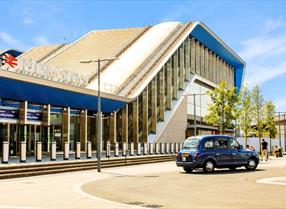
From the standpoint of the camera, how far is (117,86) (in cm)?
4647

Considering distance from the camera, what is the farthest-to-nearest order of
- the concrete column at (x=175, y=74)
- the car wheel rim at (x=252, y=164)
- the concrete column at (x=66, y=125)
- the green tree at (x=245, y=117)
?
1. the concrete column at (x=175, y=74)
2. the green tree at (x=245, y=117)
3. the concrete column at (x=66, y=125)
4. the car wheel rim at (x=252, y=164)

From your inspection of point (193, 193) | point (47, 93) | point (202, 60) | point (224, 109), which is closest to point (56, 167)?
point (47, 93)

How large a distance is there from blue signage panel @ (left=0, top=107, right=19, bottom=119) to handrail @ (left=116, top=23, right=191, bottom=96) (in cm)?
1611

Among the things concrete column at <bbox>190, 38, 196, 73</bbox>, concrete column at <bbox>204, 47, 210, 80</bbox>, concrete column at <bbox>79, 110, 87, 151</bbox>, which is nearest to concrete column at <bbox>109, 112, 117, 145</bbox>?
concrete column at <bbox>79, 110, 87, 151</bbox>

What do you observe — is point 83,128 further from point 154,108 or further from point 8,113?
point 154,108

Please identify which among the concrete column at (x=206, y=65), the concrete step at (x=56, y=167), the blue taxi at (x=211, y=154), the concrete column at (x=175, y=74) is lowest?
the concrete step at (x=56, y=167)

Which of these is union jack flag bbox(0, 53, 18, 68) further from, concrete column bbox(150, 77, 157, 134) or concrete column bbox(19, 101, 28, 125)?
concrete column bbox(150, 77, 157, 134)

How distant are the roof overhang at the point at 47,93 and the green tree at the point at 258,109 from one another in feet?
61.9

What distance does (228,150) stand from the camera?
2417cm

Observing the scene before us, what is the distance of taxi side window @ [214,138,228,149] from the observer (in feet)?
79.0

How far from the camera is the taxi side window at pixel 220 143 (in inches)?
949

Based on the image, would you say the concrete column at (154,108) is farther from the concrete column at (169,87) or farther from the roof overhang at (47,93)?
the roof overhang at (47,93)

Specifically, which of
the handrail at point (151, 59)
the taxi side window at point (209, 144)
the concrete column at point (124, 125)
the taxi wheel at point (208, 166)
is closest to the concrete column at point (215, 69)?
the handrail at point (151, 59)

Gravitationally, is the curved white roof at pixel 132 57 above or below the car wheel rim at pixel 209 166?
above
